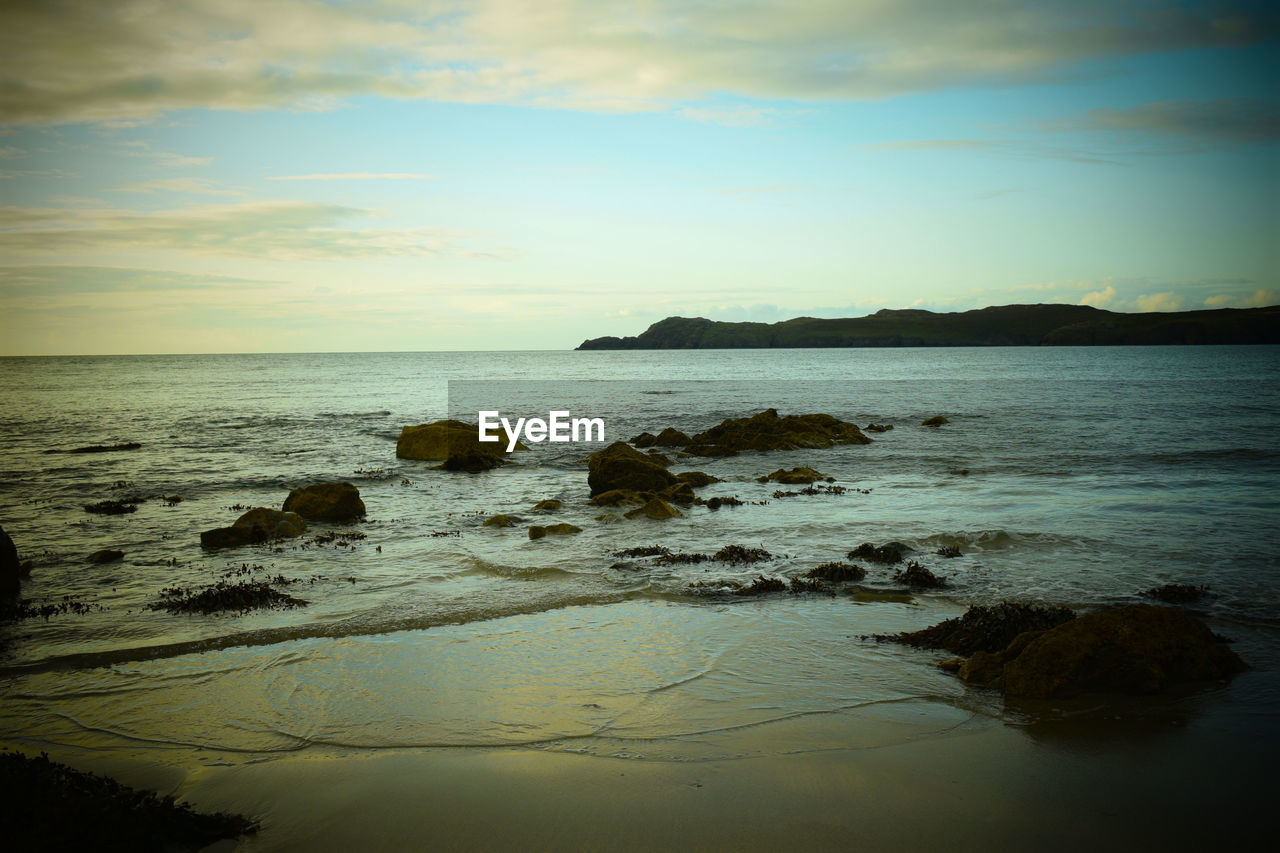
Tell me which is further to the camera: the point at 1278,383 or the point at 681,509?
the point at 1278,383

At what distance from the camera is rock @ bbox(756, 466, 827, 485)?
792 inches

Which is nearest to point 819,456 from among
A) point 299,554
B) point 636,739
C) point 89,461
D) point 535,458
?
point 535,458

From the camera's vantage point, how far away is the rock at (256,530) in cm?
1357

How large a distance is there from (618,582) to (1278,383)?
81109 millimetres

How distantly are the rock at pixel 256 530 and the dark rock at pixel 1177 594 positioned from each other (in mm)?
14735

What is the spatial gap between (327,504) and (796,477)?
12.3m

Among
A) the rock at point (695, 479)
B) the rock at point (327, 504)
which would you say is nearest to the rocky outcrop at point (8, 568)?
the rock at point (327, 504)

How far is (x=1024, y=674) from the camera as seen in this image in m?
6.72

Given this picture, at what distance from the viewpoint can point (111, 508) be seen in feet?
55.9

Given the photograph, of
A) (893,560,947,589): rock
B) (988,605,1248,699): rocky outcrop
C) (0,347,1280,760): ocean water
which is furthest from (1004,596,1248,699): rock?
(893,560,947,589): rock

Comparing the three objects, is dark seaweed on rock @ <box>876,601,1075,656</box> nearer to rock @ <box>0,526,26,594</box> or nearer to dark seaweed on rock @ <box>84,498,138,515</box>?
rock @ <box>0,526,26,594</box>

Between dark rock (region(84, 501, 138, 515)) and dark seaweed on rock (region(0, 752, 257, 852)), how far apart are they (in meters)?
14.7

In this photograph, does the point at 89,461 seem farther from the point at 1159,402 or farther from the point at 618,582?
the point at 1159,402

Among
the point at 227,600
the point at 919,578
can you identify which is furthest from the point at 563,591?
the point at 919,578
